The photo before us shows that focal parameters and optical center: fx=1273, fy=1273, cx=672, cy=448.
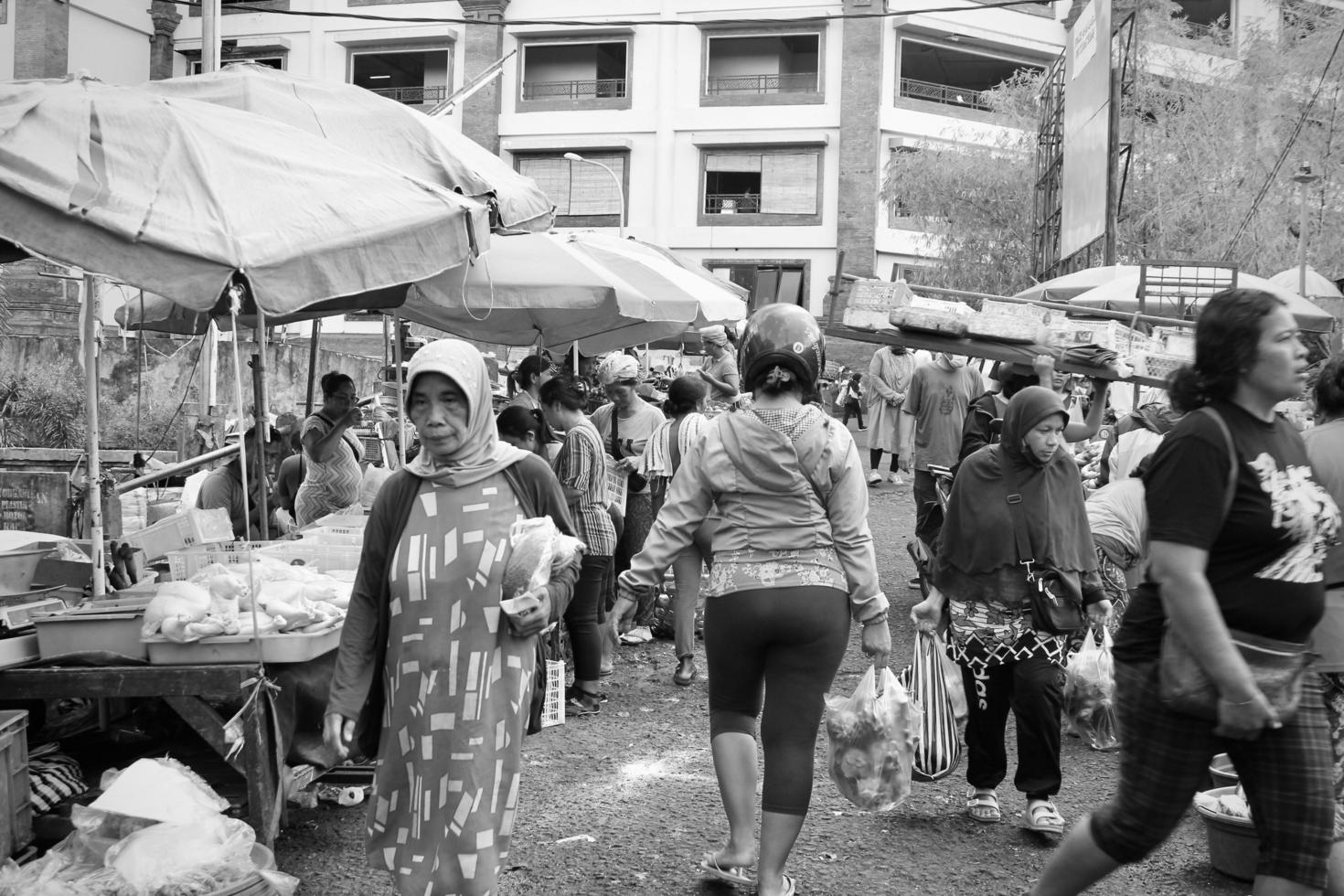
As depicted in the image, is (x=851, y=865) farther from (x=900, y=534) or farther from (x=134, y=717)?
(x=900, y=534)

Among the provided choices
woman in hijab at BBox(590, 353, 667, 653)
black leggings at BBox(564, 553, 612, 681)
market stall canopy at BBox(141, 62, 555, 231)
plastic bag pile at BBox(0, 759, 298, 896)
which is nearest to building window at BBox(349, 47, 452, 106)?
woman in hijab at BBox(590, 353, 667, 653)

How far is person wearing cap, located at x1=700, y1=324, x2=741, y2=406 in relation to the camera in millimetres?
10438

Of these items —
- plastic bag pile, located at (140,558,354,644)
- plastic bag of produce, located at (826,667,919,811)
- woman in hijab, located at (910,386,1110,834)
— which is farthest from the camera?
woman in hijab, located at (910,386,1110,834)

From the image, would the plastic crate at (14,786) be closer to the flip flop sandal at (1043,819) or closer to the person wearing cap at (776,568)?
the person wearing cap at (776,568)

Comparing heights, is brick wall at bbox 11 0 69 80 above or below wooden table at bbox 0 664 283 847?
above

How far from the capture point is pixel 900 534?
46.0ft

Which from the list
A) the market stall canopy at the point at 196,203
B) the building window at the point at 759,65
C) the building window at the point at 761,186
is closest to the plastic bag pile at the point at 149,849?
the market stall canopy at the point at 196,203

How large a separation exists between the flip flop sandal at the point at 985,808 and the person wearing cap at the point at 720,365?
5.16 meters

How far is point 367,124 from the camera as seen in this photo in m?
6.29

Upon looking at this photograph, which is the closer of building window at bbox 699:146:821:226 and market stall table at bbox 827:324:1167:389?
market stall table at bbox 827:324:1167:389

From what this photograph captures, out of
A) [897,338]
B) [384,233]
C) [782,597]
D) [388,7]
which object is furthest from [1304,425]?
[388,7]

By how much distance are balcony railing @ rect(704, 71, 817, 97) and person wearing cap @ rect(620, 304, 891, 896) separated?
3615 centimetres

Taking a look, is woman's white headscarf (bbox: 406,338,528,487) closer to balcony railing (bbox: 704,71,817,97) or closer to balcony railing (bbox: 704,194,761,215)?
balcony railing (bbox: 704,194,761,215)

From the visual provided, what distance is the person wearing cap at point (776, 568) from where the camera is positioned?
4.19 meters
